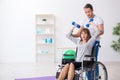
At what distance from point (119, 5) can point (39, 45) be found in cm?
288

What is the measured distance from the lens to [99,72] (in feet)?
14.2

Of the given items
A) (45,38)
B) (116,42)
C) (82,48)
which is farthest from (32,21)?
(82,48)

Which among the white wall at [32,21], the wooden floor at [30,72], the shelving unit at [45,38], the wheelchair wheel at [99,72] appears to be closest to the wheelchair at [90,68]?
the wheelchair wheel at [99,72]

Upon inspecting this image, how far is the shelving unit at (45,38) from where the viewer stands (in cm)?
809

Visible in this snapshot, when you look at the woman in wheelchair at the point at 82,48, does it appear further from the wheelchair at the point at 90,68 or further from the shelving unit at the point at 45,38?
the shelving unit at the point at 45,38

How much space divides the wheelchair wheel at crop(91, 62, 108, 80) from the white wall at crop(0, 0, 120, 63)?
3.88m

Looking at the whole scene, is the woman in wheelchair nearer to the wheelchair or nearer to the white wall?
the wheelchair

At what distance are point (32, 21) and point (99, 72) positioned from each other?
4167 millimetres

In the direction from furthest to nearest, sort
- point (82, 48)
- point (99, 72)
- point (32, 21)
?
point (32, 21) < point (99, 72) < point (82, 48)

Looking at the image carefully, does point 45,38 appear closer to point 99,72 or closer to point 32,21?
point 32,21

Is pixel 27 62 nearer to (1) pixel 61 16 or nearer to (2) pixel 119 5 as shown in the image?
(1) pixel 61 16

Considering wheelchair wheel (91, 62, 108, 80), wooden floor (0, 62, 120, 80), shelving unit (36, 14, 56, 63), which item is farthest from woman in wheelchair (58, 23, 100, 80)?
shelving unit (36, 14, 56, 63)

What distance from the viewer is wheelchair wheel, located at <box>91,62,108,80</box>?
13.4 ft

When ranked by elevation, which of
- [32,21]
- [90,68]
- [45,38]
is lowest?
[90,68]
